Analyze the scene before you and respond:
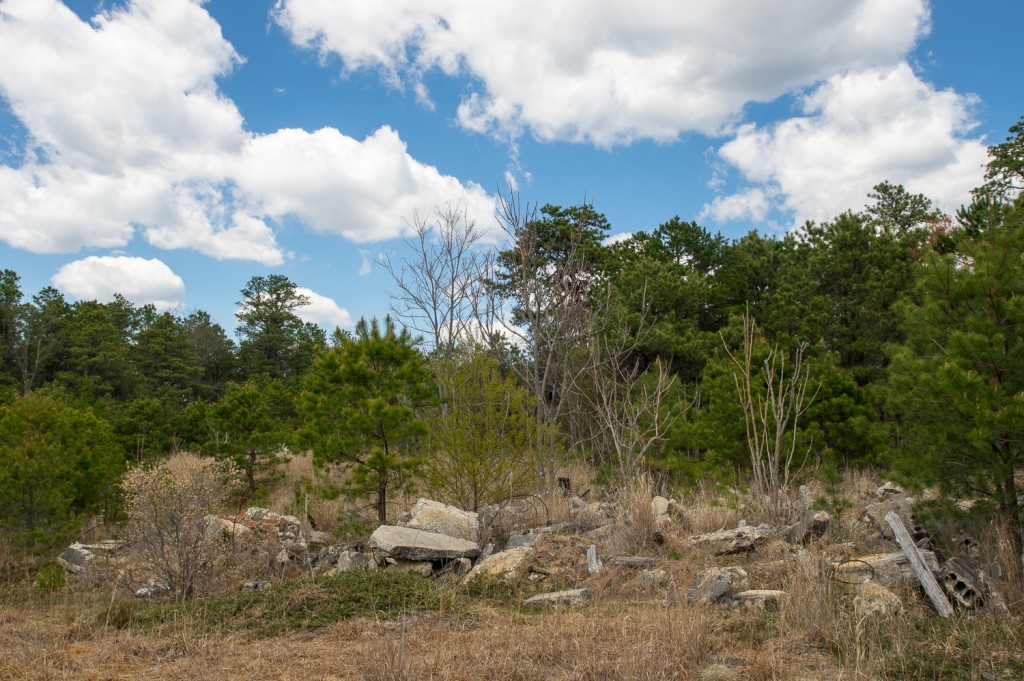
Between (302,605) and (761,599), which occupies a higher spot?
(761,599)

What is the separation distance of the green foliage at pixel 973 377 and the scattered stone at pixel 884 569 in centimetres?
83

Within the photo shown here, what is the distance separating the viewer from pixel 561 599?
20.1 feet

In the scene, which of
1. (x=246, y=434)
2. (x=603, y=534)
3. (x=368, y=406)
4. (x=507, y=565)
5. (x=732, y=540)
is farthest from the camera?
(x=246, y=434)

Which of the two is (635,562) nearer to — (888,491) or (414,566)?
(414,566)

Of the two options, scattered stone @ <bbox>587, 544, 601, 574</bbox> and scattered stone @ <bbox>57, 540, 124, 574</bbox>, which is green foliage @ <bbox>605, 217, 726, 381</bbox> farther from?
scattered stone @ <bbox>57, 540, 124, 574</bbox>

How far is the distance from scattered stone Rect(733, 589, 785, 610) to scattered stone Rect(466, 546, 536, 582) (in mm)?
2183

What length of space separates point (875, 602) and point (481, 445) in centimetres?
584

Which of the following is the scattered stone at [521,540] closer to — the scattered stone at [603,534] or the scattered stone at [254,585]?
the scattered stone at [603,534]

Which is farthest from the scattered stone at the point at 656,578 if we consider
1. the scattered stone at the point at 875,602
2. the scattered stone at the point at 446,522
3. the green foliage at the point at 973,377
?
the scattered stone at the point at 446,522

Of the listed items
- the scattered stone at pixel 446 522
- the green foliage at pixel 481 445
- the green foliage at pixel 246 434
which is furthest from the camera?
the green foliage at pixel 246 434

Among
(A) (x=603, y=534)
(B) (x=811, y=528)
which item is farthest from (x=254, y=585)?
(B) (x=811, y=528)

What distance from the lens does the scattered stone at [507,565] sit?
6.93 m

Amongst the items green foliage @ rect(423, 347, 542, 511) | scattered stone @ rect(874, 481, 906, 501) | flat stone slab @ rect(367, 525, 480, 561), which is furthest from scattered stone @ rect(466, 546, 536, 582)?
scattered stone @ rect(874, 481, 906, 501)

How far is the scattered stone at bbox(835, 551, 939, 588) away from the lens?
5984mm
